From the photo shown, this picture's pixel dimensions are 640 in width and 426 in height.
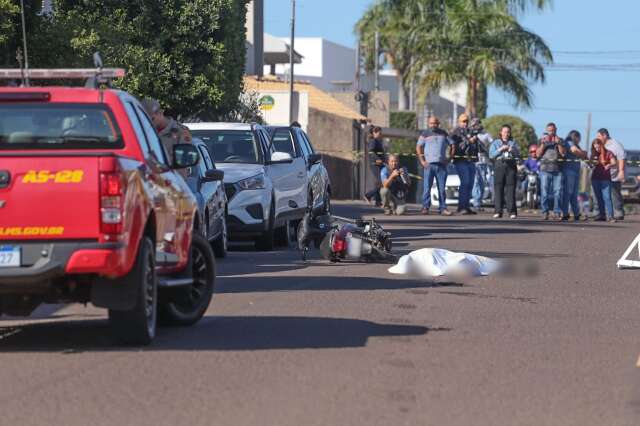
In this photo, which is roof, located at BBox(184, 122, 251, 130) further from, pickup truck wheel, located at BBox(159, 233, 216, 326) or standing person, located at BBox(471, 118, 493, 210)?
standing person, located at BBox(471, 118, 493, 210)

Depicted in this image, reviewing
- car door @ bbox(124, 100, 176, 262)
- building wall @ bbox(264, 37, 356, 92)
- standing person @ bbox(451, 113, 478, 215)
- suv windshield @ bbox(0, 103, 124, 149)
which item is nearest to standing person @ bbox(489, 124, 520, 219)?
standing person @ bbox(451, 113, 478, 215)

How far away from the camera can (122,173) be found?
9.55 meters

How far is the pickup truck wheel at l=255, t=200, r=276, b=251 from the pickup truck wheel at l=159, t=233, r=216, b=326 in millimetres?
8822

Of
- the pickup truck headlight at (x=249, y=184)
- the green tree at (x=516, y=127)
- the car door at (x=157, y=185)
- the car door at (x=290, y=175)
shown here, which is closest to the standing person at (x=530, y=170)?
the car door at (x=290, y=175)

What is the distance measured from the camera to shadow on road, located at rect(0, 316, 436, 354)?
10.3m

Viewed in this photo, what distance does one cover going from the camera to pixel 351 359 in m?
9.77

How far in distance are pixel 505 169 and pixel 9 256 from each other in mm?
23242

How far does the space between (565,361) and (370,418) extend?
2515 mm

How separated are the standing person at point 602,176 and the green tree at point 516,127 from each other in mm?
42279

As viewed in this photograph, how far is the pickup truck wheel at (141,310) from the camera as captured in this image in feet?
32.4

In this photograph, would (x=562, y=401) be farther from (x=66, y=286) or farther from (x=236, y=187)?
(x=236, y=187)

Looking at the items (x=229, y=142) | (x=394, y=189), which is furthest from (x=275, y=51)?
(x=229, y=142)

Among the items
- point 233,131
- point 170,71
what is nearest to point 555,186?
point 170,71

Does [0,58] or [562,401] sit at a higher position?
[0,58]
